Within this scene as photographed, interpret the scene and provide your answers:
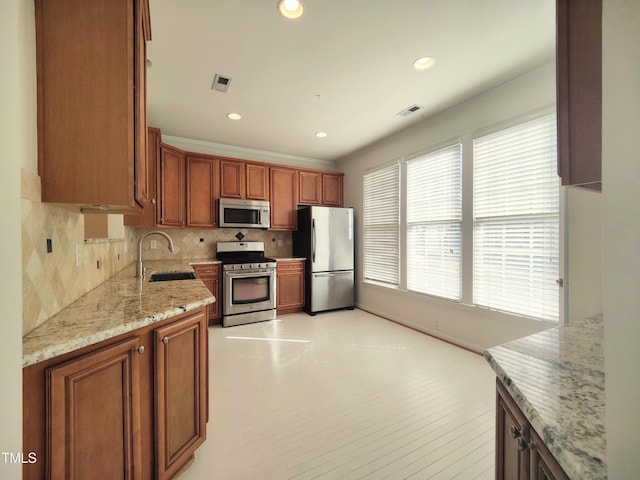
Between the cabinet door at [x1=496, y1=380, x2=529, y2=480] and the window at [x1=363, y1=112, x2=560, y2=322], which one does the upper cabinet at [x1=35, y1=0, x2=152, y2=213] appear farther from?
the window at [x1=363, y1=112, x2=560, y2=322]

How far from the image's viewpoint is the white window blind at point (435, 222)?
3.07 metres

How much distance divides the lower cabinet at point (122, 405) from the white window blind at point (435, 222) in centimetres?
275

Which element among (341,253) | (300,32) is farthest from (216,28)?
(341,253)

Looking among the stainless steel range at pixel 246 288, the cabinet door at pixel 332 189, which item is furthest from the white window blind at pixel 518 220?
the stainless steel range at pixel 246 288

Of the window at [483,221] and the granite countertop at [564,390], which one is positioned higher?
the window at [483,221]

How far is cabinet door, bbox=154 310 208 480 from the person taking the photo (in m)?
1.20

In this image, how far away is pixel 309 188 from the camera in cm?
480

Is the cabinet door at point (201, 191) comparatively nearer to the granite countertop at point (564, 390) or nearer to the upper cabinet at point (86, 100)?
the upper cabinet at point (86, 100)

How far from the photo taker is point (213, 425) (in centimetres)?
177

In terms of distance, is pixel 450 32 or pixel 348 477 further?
pixel 450 32

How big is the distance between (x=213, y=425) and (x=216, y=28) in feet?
9.00

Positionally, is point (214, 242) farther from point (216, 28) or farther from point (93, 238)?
point (216, 28)

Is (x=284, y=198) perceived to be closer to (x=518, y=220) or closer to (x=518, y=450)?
(x=518, y=220)

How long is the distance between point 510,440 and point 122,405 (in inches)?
54.1
